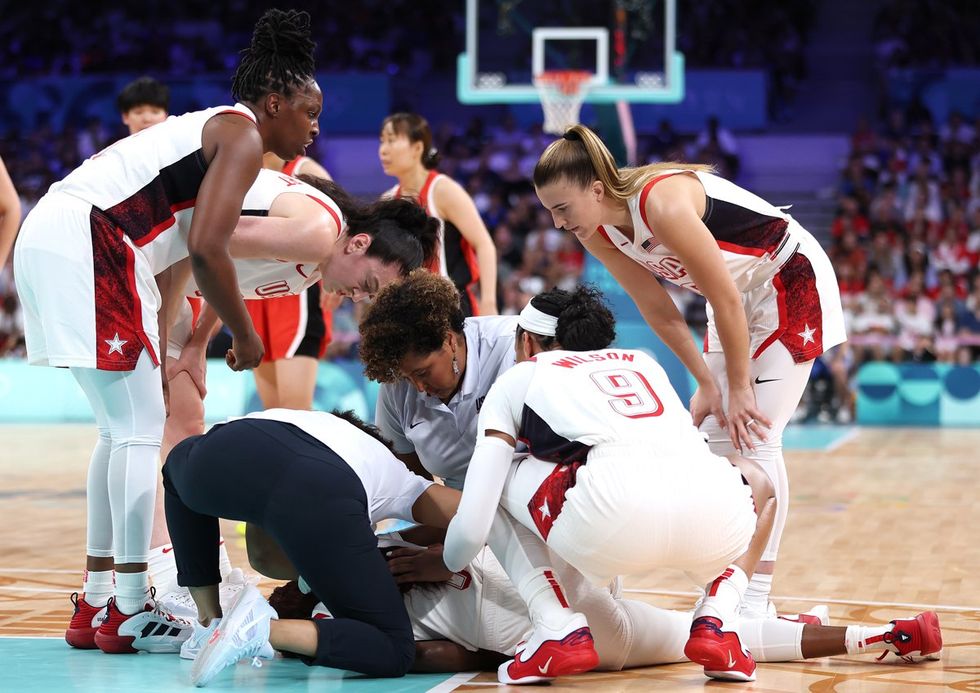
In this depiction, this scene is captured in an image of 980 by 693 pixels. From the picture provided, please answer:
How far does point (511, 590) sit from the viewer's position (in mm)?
3535

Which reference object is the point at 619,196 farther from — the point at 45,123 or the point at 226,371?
the point at 45,123

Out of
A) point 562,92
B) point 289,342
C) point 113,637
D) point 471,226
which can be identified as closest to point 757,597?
point 113,637

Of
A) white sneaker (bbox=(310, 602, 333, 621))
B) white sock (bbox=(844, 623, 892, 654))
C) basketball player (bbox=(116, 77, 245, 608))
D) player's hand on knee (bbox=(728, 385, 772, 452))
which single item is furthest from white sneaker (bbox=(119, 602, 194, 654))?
white sock (bbox=(844, 623, 892, 654))

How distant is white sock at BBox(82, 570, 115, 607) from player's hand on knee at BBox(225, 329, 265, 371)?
762mm

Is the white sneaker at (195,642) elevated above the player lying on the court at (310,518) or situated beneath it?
situated beneath

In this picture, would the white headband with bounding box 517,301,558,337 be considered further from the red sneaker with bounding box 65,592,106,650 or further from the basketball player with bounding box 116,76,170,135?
the basketball player with bounding box 116,76,170,135

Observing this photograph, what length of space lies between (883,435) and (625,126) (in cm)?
475

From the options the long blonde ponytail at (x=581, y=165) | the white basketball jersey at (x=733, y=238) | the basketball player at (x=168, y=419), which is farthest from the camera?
the basketball player at (x=168, y=419)

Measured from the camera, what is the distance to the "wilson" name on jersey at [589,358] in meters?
3.33

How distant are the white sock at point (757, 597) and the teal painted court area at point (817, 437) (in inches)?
271

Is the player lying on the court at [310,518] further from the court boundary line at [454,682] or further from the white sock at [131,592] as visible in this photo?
the white sock at [131,592]

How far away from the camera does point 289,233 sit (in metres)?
4.09

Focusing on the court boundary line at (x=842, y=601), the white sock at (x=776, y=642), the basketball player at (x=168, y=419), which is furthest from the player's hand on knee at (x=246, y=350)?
the court boundary line at (x=842, y=601)

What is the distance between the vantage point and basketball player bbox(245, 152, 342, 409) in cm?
609
